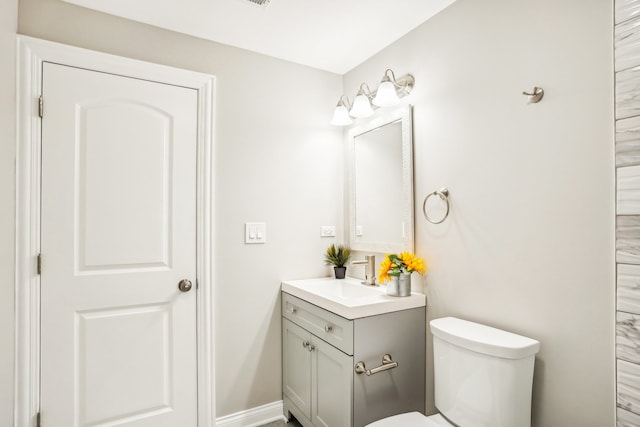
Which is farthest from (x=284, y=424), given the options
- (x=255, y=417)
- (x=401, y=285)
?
(x=401, y=285)

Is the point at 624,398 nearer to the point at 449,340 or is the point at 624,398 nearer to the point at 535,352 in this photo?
the point at 535,352

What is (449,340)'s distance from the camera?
140 cm

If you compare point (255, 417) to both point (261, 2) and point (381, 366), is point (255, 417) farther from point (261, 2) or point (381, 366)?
point (261, 2)

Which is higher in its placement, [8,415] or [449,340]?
[449,340]

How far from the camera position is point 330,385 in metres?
1.72

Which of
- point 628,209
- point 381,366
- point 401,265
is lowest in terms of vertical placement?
point 381,366

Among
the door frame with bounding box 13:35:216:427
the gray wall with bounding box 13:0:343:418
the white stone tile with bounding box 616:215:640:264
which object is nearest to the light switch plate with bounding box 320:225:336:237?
the gray wall with bounding box 13:0:343:418

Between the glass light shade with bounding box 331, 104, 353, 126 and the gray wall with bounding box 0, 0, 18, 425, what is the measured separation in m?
1.65

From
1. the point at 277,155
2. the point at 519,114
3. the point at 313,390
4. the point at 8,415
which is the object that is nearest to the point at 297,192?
the point at 277,155

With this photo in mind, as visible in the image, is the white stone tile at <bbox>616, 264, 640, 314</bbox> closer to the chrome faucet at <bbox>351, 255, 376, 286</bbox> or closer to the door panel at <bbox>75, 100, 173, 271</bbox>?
the chrome faucet at <bbox>351, 255, 376, 286</bbox>

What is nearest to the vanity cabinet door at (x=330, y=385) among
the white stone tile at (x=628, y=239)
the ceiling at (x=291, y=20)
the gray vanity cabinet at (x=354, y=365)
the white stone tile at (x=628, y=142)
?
the gray vanity cabinet at (x=354, y=365)

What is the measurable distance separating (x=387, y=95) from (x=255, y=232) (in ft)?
3.73

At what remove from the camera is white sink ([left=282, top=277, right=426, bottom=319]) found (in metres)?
1.60

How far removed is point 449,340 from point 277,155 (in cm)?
149
